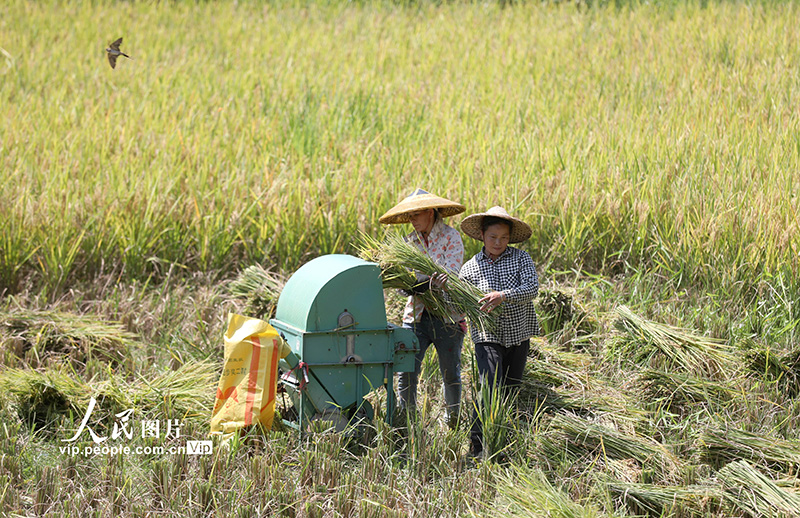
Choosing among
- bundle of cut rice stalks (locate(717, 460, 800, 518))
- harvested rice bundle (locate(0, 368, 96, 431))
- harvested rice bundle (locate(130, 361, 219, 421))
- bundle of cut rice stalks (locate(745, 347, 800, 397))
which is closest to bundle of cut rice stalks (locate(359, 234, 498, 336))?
harvested rice bundle (locate(130, 361, 219, 421))

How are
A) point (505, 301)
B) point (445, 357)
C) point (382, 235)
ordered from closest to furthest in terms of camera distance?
1. point (505, 301)
2. point (445, 357)
3. point (382, 235)

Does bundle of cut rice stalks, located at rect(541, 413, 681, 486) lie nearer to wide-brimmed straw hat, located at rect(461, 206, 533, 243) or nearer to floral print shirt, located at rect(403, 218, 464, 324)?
floral print shirt, located at rect(403, 218, 464, 324)

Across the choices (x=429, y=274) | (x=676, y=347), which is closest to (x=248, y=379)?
(x=429, y=274)

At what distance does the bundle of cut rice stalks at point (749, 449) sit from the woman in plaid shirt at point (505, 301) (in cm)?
90

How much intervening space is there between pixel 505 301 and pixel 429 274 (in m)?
0.37

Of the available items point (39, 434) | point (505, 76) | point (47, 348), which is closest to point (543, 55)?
point (505, 76)

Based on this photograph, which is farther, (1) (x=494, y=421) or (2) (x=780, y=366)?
(2) (x=780, y=366)

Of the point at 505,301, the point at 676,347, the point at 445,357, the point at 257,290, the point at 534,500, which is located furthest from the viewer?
the point at 257,290

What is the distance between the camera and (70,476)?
3248mm

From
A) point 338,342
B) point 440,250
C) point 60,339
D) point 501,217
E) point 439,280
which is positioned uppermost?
point 501,217

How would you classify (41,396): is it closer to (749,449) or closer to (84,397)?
(84,397)

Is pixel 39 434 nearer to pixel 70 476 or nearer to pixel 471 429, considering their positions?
pixel 70 476

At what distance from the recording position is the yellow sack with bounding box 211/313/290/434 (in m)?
3.29

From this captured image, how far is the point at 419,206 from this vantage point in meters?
3.64
